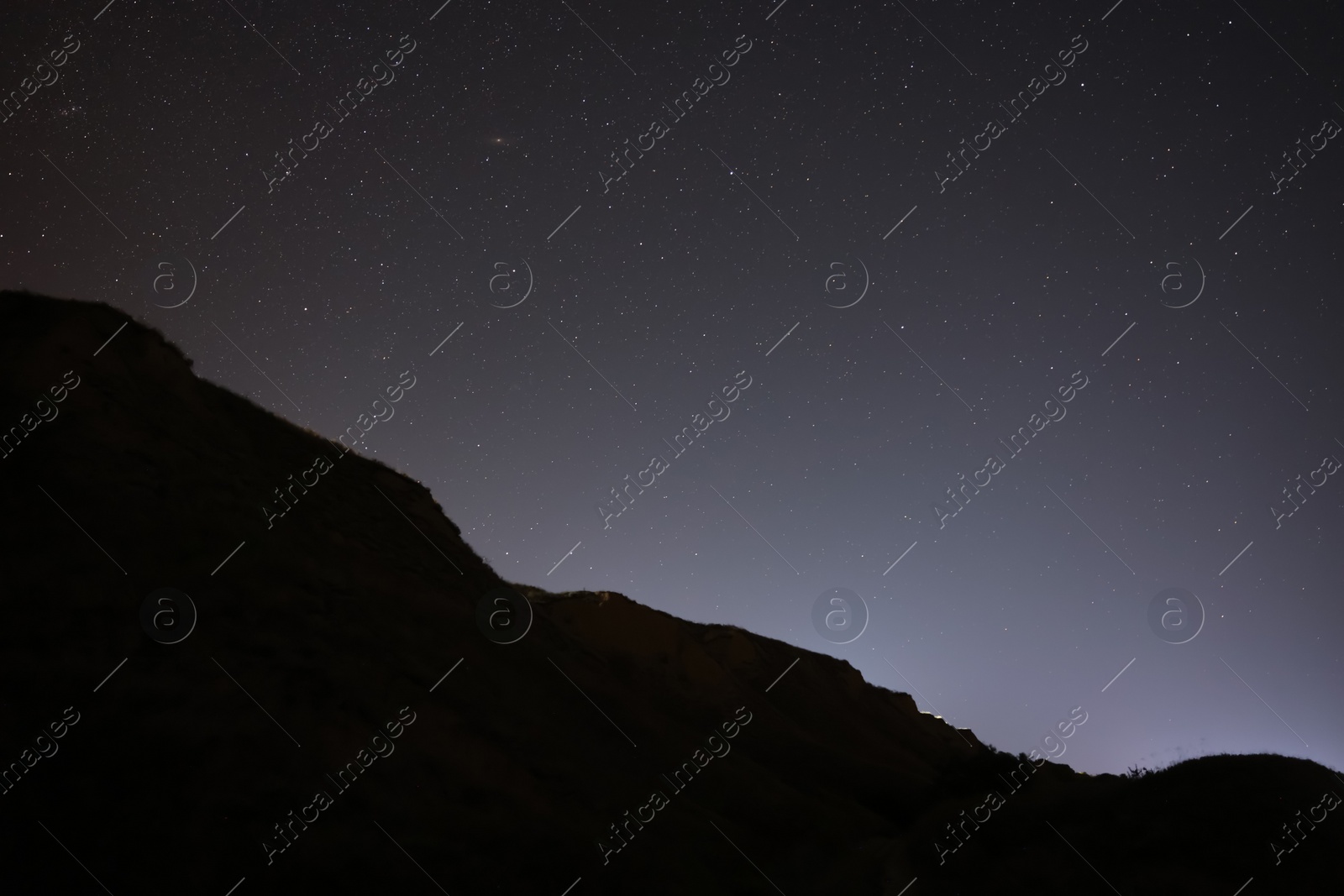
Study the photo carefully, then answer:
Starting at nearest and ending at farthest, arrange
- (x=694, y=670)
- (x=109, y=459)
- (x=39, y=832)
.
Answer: (x=39, y=832), (x=109, y=459), (x=694, y=670)

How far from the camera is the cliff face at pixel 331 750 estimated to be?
897 cm

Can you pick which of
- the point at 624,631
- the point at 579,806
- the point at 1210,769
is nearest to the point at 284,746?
the point at 579,806

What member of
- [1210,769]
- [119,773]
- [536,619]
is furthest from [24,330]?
[1210,769]

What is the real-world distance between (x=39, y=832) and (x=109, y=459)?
7.97 meters

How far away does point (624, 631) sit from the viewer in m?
29.5

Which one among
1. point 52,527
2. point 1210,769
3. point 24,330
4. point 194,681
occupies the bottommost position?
point 1210,769

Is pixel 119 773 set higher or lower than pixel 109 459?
lower

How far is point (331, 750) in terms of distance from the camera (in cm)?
1059

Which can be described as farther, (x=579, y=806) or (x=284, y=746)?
(x=579, y=806)

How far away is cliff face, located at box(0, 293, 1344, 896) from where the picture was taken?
897cm

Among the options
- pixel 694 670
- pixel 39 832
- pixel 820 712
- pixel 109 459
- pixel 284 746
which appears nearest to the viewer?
pixel 39 832

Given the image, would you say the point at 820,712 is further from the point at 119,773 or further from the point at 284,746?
the point at 119,773

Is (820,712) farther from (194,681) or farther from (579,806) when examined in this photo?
(194,681)

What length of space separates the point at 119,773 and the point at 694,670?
2282 cm
